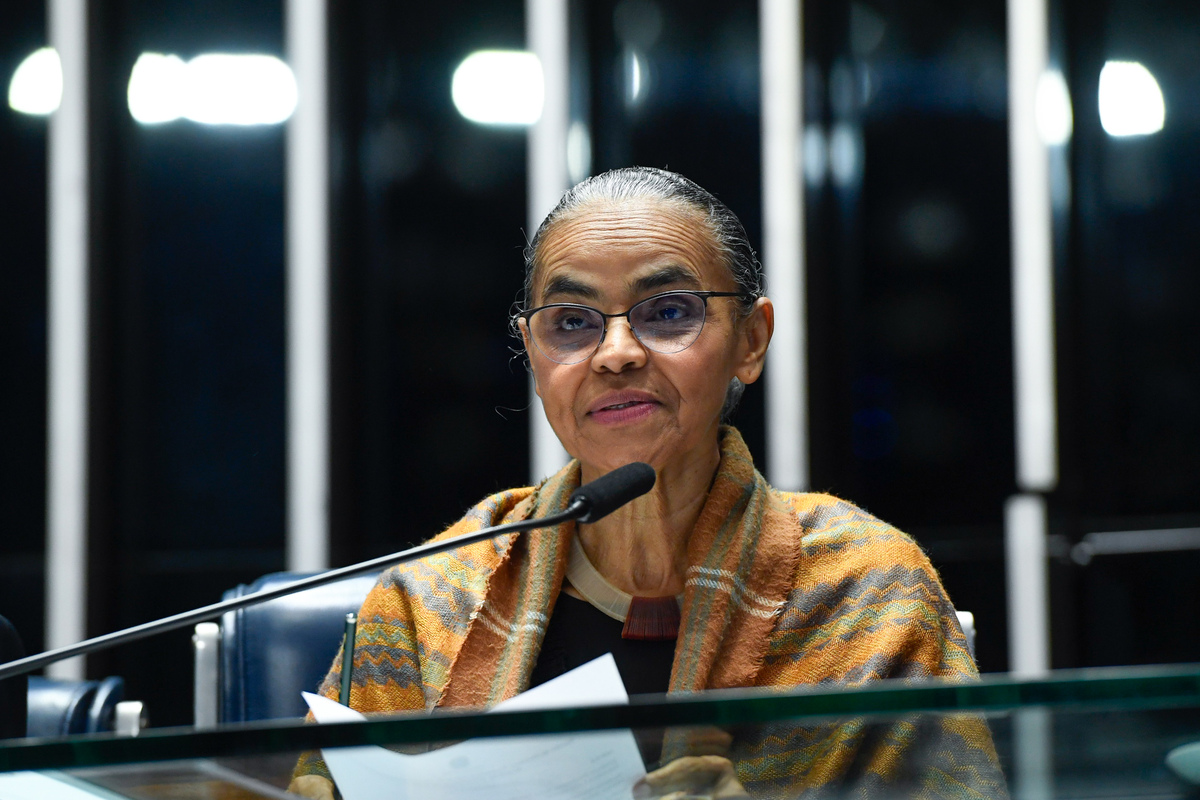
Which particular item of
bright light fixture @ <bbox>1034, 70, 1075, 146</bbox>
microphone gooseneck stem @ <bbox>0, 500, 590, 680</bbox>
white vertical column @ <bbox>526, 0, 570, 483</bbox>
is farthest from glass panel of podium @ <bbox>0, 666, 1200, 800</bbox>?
bright light fixture @ <bbox>1034, 70, 1075, 146</bbox>

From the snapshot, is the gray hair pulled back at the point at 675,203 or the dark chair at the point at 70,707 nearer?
the gray hair pulled back at the point at 675,203

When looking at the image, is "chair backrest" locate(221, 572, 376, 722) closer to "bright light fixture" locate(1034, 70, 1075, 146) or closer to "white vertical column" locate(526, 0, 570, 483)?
"white vertical column" locate(526, 0, 570, 483)

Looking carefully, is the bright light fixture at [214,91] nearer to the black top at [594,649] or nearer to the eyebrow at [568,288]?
the eyebrow at [568,288]

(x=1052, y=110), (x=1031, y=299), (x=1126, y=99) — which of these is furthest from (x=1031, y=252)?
(x=1126, y=99)

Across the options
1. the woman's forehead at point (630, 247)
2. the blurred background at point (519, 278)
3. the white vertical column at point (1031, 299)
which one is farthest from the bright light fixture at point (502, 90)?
the woman's forehead at point (630, 247)

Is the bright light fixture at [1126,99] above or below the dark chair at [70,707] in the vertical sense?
above

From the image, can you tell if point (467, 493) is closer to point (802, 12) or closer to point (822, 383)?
point (822, 383)

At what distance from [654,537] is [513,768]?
777mm

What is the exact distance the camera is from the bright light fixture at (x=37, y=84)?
277cm

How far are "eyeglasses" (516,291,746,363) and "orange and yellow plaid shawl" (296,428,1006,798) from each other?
191mm

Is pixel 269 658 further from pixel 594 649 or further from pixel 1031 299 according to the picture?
pixel 1031 299

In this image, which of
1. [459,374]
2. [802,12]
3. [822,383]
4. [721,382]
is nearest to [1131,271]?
[822,383]

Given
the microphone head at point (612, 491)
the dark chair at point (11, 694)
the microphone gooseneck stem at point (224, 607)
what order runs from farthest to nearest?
1. the dark chair at point (11, 694)
2. the microphone head at point (612, 491)
3. the microphone gooseneck stem at point (224, 607)

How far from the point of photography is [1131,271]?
2.89m
